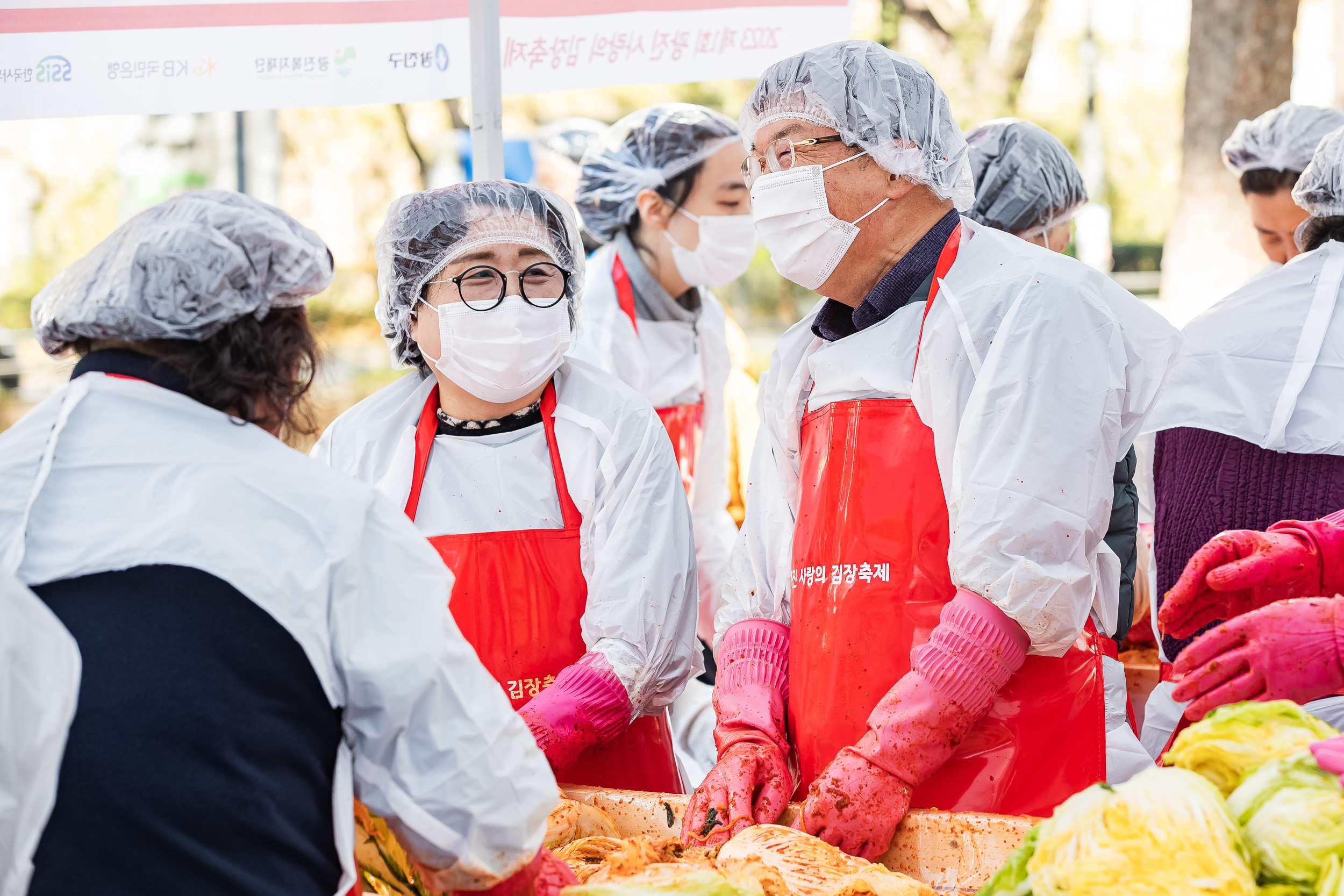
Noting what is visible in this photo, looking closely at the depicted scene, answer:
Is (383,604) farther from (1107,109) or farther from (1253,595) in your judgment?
(1107,109)

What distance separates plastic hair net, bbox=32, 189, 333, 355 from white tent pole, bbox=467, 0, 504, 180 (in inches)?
63.8

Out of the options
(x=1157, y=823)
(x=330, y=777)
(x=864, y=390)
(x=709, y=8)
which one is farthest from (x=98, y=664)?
(x=709, y=8)

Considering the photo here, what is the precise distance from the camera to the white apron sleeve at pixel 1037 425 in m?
2.25

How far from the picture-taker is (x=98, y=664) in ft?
4.94

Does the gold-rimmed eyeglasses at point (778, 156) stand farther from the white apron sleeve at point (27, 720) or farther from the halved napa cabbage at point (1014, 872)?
the white apron sleeve at point (27, 720)

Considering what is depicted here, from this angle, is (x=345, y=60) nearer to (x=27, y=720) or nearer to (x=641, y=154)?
(x=641, y=154)

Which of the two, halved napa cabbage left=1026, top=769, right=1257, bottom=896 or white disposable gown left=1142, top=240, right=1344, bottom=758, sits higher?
white disposable gown left=1142, top=240, right=1344, bottom=758

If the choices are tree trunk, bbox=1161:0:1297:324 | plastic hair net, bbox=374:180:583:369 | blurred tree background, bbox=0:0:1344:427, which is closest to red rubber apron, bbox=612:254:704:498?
plastic hair net, bbox=374:180:583:369

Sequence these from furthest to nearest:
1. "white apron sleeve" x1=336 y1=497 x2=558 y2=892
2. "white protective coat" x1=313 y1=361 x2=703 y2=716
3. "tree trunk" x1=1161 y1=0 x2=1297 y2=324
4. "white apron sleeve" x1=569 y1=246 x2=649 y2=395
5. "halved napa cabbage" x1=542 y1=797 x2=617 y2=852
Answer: "tree trunk" x1=1161 y1=0 x2=1297 y2=324 → "white apron sleeve" x1=569 y1=246 x2=649 y2=395 → "white protective coat" x1=313 y1=361 x2=703 y2=716 → "halved napa cabbage" x1=542 y1=797 x2=617 y2=852 → "white apron sleeve" x1=336 y1=497 x2=558 y2=892

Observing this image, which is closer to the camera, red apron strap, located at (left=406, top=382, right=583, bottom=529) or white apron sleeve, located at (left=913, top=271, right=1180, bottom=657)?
white apron sleeve, located at (left=913, top=271, right=1180, bottom=657)

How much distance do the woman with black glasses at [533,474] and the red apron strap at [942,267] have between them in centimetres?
74

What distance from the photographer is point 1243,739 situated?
1780mm

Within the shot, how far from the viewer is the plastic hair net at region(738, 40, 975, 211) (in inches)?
103

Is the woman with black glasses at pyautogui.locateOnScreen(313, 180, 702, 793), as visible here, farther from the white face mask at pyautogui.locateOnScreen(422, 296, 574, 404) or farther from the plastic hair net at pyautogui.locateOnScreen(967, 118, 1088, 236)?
the plastic hair net at pyautogui.locateOnScreen(967, 118, 1088, 236)
